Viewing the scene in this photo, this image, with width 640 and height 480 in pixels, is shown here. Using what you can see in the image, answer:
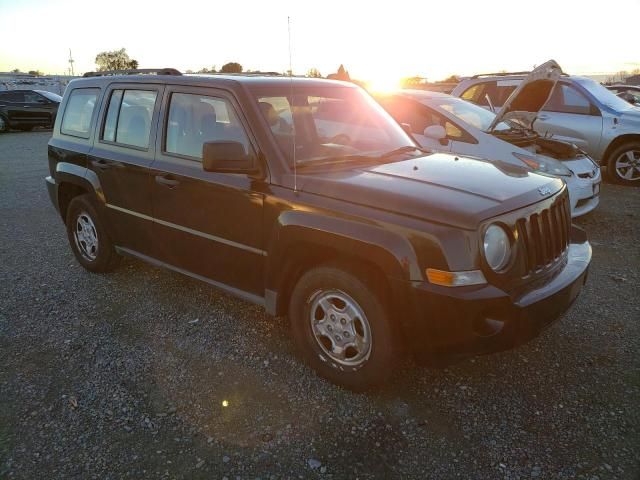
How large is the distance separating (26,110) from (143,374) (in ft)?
64.8

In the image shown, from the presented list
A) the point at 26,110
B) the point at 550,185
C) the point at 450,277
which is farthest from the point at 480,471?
the point at 26,110

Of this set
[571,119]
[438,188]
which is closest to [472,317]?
[438,188]

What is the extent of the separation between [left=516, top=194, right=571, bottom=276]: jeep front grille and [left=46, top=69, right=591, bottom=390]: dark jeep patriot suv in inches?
0.5

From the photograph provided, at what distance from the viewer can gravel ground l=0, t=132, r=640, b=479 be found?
8.23 ft

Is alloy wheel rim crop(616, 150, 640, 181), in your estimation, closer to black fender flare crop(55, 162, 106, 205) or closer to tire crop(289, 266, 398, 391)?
tire crop(289, 266, 398, 391)

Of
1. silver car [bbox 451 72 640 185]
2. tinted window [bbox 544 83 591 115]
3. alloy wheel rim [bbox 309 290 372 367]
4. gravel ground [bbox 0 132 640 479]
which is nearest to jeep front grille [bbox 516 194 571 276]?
gravel ground [bbox 0 132 640 479]

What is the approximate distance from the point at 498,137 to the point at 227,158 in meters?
4.57

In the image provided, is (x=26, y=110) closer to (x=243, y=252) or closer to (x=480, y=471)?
(x=243, y=252)

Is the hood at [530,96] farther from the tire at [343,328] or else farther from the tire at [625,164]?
the tire at [343,328]

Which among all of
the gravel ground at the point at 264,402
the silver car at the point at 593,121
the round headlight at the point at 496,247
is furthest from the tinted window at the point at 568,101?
the round headlight at the point at 496,247

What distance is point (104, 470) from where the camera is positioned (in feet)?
8.09

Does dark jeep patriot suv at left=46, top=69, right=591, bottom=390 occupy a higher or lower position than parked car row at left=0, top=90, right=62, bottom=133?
lower

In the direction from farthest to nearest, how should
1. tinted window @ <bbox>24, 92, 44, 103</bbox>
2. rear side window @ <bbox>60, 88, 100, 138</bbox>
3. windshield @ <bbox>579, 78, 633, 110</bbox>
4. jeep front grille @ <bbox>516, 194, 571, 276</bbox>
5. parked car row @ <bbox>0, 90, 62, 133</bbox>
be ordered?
tinted window @ <bbox>24, 92, 44, 103</bbox> → parked car row @ <bbox>0, 90, 62, 133</bbox> → windshield @ <bbox>579, 78, 633, 110</bbox> → rear side window @ <bbox>60, 88, 100, 138</bbox> → jeep front grille @ <bbox>516, 194, 571, 276</bbox>

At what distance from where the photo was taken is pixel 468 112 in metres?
6.98
